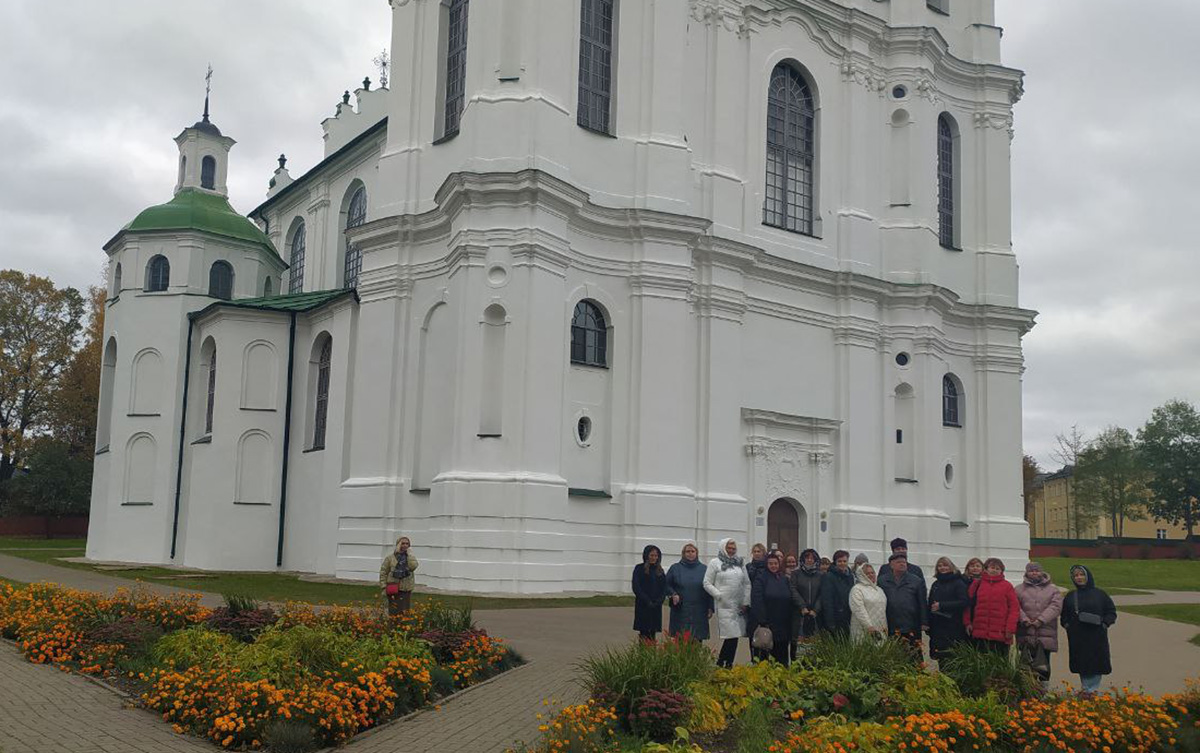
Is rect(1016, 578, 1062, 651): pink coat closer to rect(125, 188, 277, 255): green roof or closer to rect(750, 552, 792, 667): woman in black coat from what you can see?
rect(750, 552, 792, 667): woman in black coat

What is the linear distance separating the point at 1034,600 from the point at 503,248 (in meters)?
16.5

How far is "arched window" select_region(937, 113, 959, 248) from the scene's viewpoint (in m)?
39.0

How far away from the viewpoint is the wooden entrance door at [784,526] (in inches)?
1265

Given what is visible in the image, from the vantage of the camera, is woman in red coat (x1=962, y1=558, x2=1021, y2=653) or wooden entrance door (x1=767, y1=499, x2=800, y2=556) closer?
woman in red coat (x1=962, y1=558, x2=1021, y2=653)

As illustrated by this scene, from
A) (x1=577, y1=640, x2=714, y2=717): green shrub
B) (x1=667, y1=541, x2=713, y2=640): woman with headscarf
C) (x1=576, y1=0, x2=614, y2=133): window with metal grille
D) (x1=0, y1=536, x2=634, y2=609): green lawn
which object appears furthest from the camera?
(x1=576, y1=0, x2=614, y2=133): window with metal grille

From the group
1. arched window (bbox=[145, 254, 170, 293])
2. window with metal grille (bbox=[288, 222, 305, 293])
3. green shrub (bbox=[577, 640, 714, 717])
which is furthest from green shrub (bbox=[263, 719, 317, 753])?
window with metal grille (bbox=[288, 222, 305, 293])

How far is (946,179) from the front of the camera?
39.5 meters

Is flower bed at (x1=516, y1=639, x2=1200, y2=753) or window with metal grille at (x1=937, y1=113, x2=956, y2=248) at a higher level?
window with metal grille at (x1=937, y1=113, x2=956, y2=248)

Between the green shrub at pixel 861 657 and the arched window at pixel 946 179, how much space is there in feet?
95.4

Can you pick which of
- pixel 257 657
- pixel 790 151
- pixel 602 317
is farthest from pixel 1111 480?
pixel 257 657

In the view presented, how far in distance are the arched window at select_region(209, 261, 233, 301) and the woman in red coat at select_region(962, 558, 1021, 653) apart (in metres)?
31.4

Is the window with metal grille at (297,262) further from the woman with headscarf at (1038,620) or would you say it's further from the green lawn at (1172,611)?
the woman with headscarf at (1038,620)

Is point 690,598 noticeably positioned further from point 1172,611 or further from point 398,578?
point 1172,611

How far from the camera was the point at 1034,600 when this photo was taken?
13219mm
